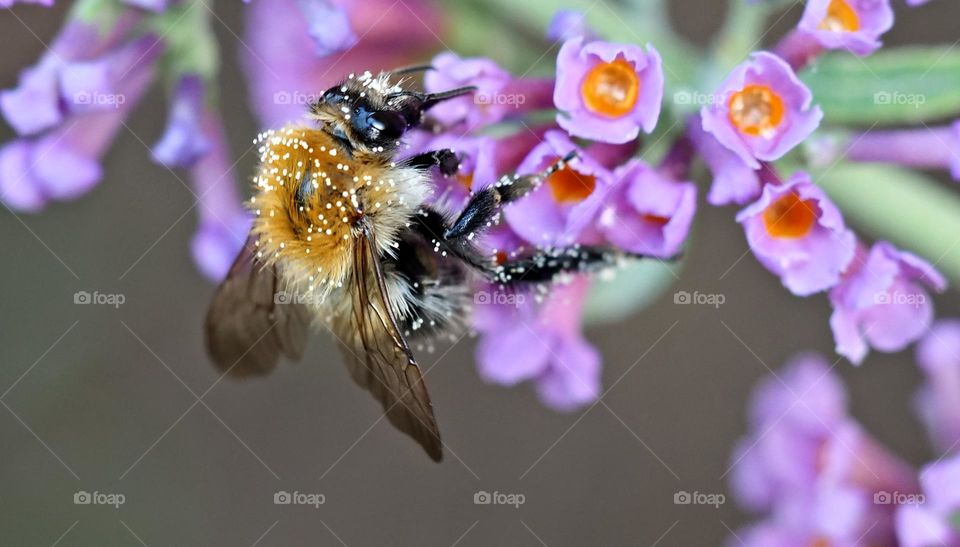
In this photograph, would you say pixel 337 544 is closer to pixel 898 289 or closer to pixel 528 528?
pixel 528 528

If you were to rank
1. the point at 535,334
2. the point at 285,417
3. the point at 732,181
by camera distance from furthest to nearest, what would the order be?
1. the point at 285,417
2. the point at 535,334
3. the point at 732,181

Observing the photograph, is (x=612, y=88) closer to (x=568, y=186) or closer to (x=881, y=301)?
(x=568, y=186)

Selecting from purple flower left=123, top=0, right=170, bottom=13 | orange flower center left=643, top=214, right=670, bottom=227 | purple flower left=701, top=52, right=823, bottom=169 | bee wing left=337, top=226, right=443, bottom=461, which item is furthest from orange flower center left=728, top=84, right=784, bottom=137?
purple flower left=123, top=0, right=170, bottom=13

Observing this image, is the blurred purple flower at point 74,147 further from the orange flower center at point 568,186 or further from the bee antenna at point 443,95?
the orange flower center at point 568,186

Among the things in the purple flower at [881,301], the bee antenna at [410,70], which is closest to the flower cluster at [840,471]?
the purple flower at [881,301]

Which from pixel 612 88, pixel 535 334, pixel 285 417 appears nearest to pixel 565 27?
pixel 612 88
